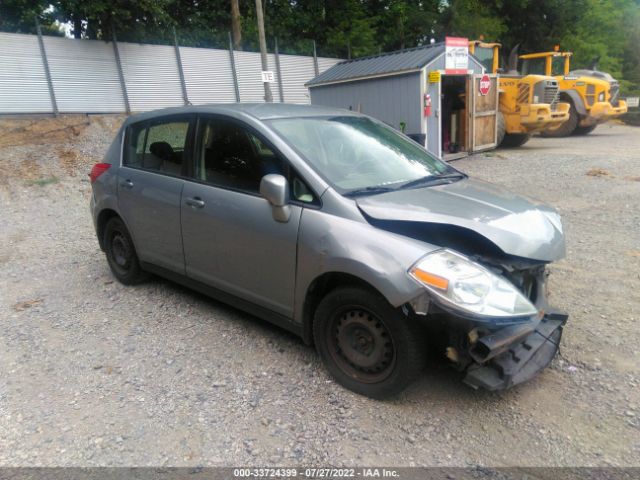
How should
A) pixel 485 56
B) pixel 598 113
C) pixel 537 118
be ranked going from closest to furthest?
pixel 537 118
pixel 485 56
pixel 598 113

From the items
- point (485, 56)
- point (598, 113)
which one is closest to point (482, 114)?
point (485, 56)

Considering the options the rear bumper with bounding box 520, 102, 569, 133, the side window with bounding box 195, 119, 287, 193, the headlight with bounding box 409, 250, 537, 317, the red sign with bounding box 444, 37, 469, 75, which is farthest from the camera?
the rear bumper with bounding box 520, 102, 569, 133

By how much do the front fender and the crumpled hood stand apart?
6.2 inches

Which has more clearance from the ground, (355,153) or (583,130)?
(355,153)

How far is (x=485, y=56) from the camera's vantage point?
1483 centimetres

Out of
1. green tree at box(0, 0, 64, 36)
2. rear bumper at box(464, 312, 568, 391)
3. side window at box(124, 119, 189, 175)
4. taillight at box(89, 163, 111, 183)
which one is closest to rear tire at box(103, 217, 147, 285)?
taillight at box(89, 163, 111, 183)

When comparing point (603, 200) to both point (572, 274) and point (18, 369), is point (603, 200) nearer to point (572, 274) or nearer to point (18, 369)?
point (572, 274)

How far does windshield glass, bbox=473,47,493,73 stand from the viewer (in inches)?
572

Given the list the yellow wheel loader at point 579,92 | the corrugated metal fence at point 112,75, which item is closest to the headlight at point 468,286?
the corrugated metal fence at point 112,75

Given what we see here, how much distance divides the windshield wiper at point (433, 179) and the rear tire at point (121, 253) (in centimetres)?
278

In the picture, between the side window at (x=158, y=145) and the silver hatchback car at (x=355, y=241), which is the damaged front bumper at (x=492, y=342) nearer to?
the silver hatchback car at (x=355, y=241)

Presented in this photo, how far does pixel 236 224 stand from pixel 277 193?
55cm

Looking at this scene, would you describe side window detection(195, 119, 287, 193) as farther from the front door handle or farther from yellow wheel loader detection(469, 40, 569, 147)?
yellow wheel loader detection(469, 40, 569, 147)

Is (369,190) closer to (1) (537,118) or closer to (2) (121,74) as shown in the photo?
(1) (537,118)
